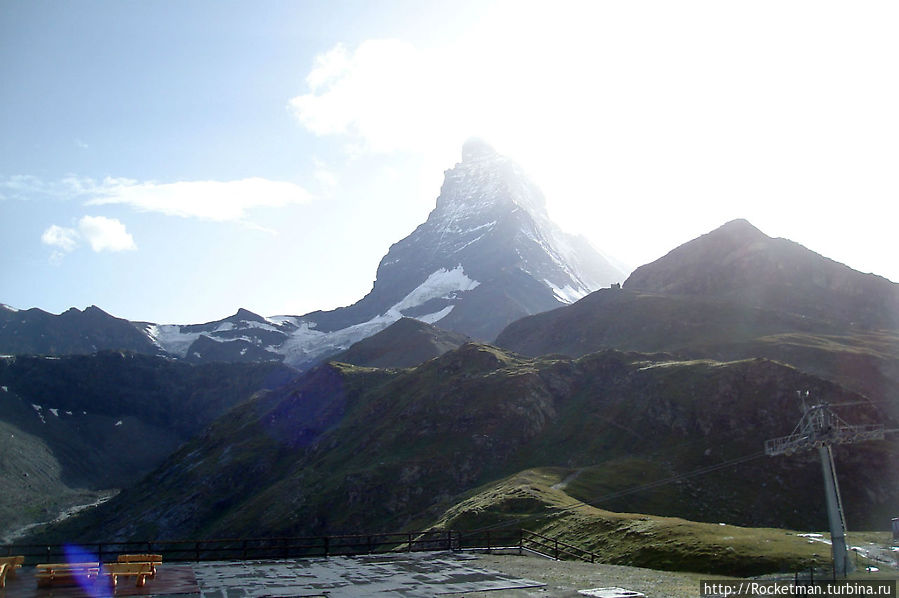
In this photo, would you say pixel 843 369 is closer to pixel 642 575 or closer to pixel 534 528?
pixel 534 528

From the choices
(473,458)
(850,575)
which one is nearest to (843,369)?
(473,458)

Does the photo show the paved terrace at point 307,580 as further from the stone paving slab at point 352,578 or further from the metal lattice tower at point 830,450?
the metal lattice tower at point 830,450

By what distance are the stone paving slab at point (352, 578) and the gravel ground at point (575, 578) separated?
1.59 meters

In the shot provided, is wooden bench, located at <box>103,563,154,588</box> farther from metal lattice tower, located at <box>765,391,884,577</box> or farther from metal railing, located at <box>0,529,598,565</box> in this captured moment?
metal lattice tower, located at <box>765,391,884,577</box>

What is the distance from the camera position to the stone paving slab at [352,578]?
129 feet

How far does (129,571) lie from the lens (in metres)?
40.2

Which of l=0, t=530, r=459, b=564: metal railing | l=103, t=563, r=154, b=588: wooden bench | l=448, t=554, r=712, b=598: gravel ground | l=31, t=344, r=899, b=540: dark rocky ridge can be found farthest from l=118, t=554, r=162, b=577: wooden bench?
l=31, t=344, r=899, b=540: dark rocky ridge

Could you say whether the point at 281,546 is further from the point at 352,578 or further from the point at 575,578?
the point at 575,578

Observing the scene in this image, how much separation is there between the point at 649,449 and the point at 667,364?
39725 millimetres

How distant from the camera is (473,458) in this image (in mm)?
155250

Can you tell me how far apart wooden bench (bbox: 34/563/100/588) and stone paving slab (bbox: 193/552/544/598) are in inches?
254

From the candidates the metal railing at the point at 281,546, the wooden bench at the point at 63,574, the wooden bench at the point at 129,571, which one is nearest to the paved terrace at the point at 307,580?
the wooden bench at the point at 129,571

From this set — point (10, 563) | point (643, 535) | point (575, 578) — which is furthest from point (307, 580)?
point (643, 535)

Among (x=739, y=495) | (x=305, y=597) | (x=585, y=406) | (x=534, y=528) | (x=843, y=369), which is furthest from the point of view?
(x=843, y=369)
